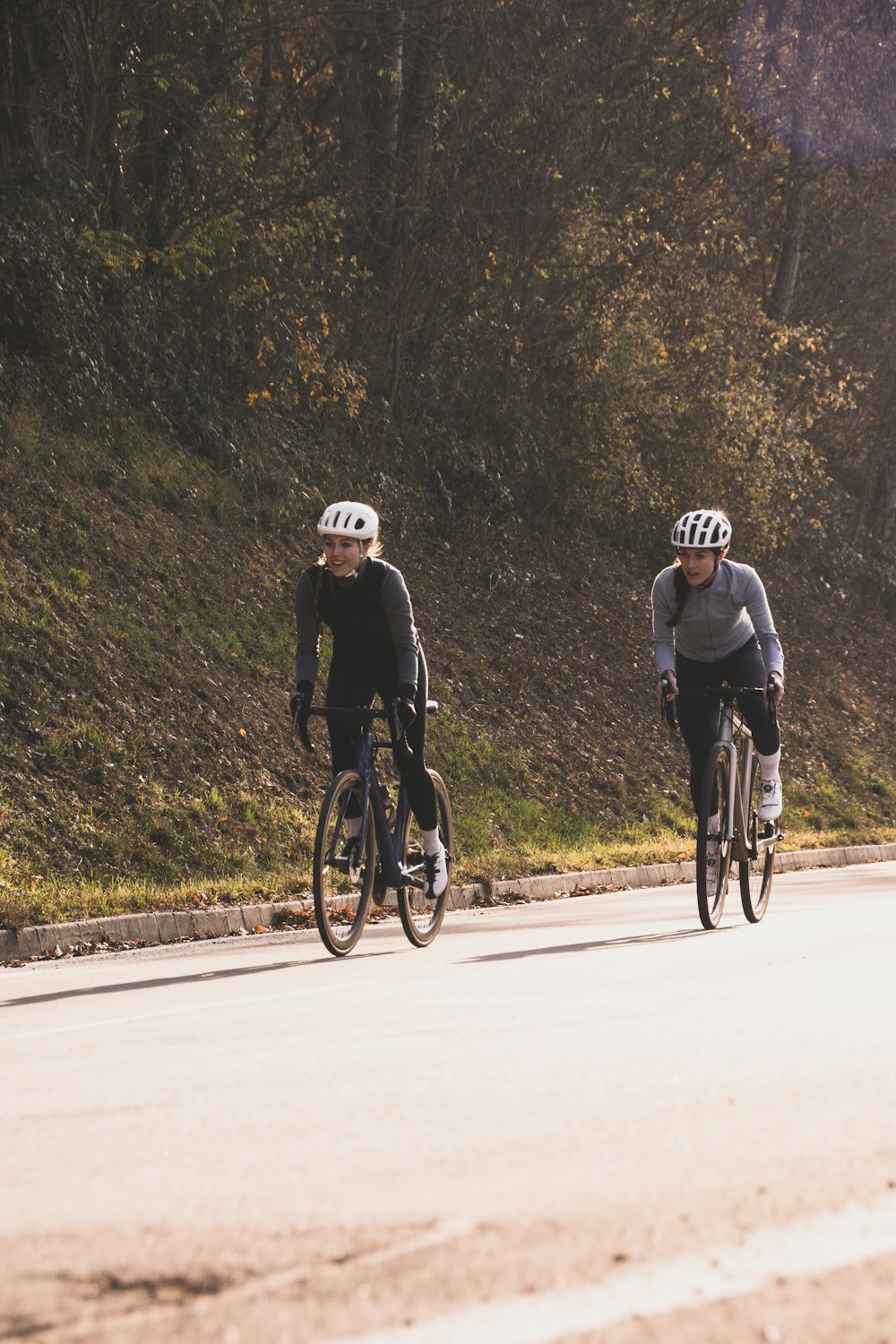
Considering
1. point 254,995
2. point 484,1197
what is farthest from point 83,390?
point 484,1197

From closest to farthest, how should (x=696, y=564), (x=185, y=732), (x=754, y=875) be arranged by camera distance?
(x=696, y=564) < (x=754, y=875) < (x=185, y=732)

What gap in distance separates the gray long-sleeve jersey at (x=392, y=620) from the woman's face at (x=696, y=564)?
6.95ft

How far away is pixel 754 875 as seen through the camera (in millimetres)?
12531

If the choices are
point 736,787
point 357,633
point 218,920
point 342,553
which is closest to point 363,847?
point 357,633

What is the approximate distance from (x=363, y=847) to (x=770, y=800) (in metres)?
3.11

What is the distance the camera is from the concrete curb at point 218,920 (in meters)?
10.8

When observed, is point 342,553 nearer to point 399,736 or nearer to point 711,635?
point 399,736

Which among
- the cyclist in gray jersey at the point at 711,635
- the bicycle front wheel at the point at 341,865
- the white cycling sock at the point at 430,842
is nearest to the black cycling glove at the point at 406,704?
the bicycle front wheel at the point at 341,865

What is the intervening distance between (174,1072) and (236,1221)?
6.60ft

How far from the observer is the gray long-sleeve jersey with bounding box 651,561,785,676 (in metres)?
11.3

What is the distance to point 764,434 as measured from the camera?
28.6m

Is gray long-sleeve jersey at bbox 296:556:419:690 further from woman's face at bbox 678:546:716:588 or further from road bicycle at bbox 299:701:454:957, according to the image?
woman's face at bbox 678:546:716:588

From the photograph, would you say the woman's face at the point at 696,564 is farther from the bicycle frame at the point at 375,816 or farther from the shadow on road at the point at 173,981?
the shadow on road at the point at 173,981

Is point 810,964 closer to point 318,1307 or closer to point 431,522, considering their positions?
point 318,1307
